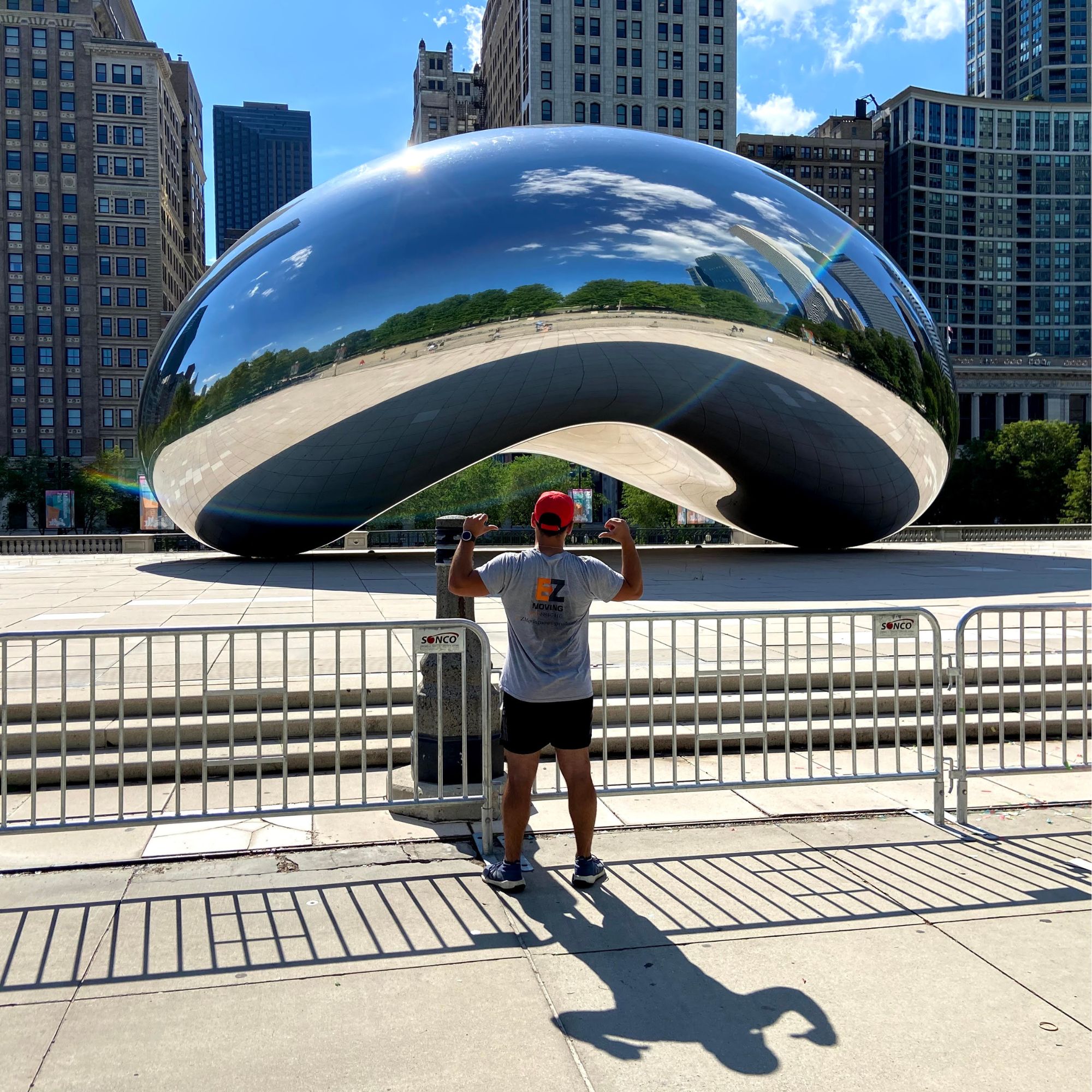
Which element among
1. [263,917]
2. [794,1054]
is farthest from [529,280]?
[794,1054]

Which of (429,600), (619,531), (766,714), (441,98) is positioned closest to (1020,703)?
(766,714)

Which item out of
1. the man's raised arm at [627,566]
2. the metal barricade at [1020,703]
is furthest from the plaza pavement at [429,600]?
the man's raised arm at [627,566]

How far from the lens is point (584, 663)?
418 centimetres

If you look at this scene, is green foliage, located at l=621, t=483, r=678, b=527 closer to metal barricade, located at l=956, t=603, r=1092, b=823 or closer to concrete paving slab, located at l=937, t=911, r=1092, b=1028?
metal barricade, located at l=956, t=603, r=1092, b=823

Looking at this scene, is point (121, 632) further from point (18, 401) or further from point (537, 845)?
point (18, 401)

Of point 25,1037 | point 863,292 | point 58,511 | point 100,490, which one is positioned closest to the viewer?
point 25,1037

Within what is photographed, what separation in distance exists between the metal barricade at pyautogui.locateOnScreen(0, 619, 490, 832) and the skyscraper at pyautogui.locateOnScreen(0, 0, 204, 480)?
315 ft

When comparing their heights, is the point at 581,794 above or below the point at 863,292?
below

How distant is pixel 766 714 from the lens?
20.2 feet

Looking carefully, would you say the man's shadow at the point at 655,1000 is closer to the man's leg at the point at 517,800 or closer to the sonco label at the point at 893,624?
the man's leg at the point at 517,800

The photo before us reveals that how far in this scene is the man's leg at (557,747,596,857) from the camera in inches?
164

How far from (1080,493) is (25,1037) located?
212 feet

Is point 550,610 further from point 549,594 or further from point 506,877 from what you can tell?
point 506,877

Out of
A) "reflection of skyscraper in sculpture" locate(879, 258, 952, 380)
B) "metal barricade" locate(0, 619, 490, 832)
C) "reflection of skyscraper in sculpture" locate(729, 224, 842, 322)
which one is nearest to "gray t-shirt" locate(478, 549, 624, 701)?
"metal barricade" locate(0, 619, 490, 832)
